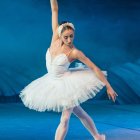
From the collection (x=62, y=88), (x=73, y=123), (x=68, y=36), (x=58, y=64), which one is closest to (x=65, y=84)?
(x=62, y=88)

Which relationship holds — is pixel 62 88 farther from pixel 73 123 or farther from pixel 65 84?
pixel 73 123

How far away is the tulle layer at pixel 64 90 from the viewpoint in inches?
156

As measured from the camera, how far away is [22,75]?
730 centimetres

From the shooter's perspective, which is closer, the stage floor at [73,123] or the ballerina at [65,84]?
the ballerina at [65,84]

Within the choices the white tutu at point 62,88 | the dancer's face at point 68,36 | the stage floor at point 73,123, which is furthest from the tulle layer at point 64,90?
the stage floor at point 73,123

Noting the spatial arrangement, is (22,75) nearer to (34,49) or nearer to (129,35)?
(34,49)

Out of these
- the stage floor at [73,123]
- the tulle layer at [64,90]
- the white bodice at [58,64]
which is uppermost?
the white bodice at [58,64]

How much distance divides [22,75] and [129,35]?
2.00m

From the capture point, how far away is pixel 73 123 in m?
5.72

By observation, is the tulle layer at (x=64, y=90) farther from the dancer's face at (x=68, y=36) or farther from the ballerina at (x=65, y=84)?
the dancer's face at (x=68, y=36)

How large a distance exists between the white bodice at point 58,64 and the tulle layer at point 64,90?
45 mm

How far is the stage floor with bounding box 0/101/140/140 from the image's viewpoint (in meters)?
4.74

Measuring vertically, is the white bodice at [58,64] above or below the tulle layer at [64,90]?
above

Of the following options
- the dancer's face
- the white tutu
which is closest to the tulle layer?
the white tutu
